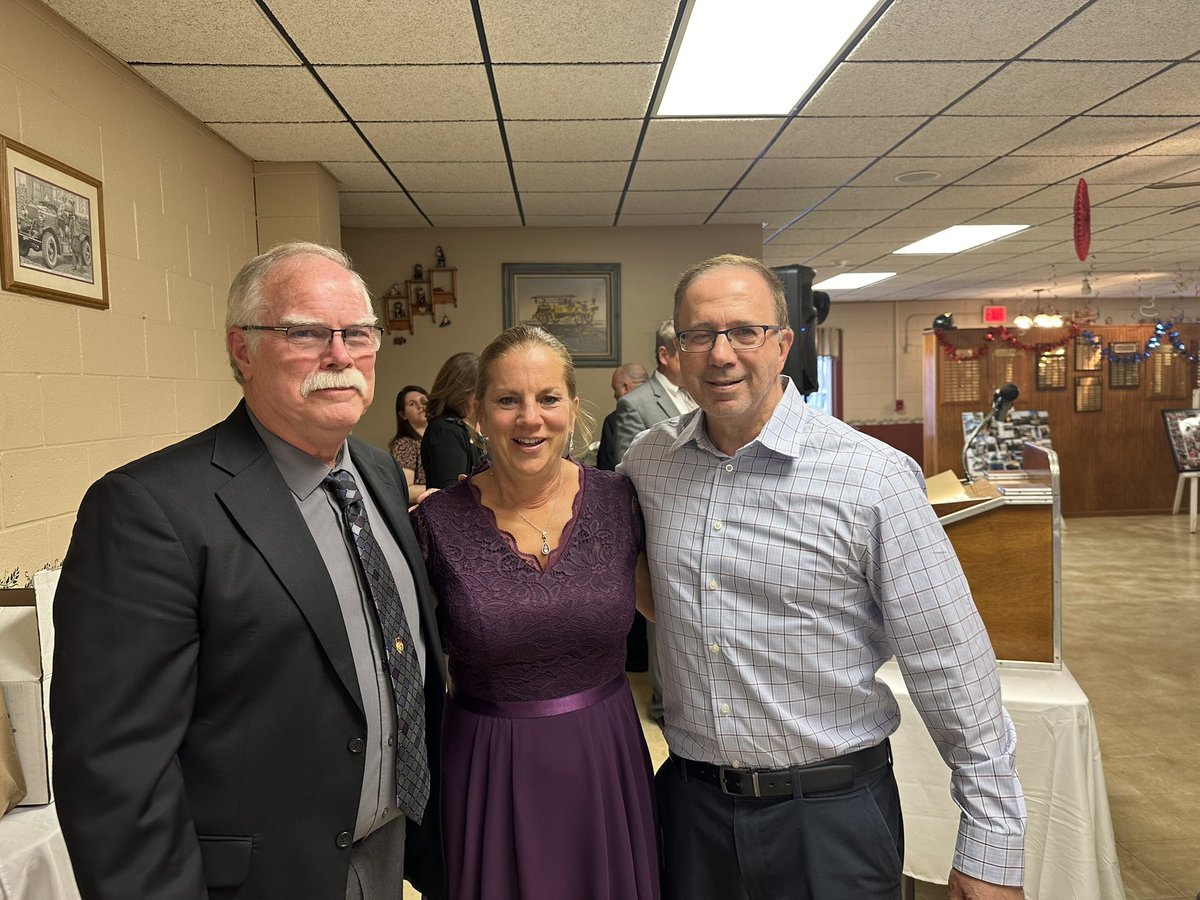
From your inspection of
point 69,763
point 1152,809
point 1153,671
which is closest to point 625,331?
point 1153,671

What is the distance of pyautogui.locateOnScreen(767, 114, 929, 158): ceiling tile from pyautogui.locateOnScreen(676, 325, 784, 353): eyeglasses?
2919 mm

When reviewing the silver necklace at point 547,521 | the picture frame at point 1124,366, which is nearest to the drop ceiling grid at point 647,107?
the silver necklace at point 547,521

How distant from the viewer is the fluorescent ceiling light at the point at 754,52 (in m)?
2.84

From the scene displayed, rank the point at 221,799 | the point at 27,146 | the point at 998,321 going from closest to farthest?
the point at 221,799
the point at 27,146
the point at 998,321

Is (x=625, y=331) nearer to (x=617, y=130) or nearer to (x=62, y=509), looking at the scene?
(x=617, y=130)

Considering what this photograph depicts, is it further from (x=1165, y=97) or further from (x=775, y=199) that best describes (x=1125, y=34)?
(x=775, y=199)

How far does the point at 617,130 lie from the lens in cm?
412

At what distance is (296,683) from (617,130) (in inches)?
140

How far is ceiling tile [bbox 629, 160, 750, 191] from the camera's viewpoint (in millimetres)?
4762

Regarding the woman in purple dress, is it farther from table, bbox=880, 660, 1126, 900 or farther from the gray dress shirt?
table, bbox=880, 660, 1126, 900

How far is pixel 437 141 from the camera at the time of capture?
4246 mm

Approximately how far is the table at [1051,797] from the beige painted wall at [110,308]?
264 cm

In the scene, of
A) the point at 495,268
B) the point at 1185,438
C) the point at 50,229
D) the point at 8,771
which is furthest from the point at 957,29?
the point at 1185,438

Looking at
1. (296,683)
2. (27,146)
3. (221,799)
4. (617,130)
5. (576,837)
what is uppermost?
(617,130)
